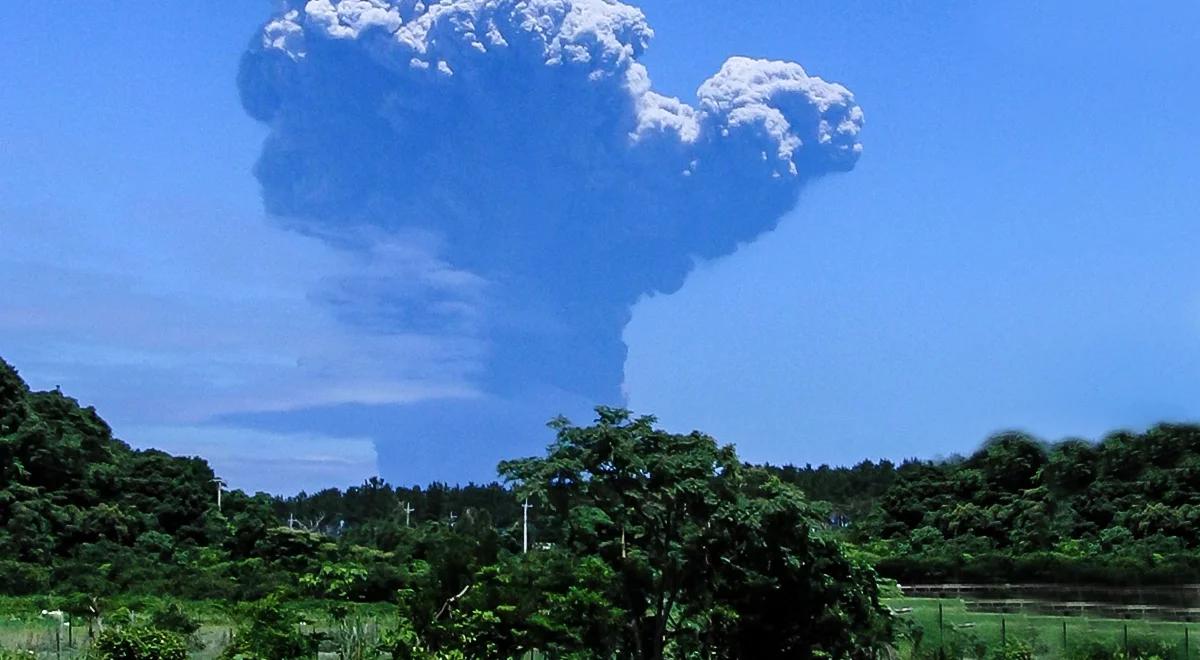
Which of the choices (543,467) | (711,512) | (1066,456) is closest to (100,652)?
(543,467)

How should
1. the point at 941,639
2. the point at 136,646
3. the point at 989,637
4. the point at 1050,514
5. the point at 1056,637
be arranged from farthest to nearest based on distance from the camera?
1. the point at 1050,514
2. the point at 989,637
3. the point at 1056,637
4. the point at 941,639
5. the point at 136,646

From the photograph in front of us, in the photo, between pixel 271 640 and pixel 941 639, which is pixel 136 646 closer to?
pixel 271 640

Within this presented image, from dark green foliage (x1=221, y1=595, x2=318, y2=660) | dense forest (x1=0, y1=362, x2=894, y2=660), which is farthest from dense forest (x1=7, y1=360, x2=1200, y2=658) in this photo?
dark green foliage (x1=221, y1=595, x2=318, y2=660)

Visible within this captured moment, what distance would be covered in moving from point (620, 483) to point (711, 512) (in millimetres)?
1257

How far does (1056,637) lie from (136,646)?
60.2ft

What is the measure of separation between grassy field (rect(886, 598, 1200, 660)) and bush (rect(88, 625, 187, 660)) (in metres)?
11.9

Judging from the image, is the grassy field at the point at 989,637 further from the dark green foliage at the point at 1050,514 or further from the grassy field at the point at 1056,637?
the dark green foliage at the point at 1050,514

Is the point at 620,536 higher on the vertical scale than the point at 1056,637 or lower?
higher

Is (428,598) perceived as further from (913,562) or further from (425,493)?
(425,493)

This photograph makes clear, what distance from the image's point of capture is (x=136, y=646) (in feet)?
62.7

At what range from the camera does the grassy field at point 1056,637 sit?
2638cm

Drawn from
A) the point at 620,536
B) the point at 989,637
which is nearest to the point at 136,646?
the point at 620,536

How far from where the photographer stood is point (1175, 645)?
89.1 ft

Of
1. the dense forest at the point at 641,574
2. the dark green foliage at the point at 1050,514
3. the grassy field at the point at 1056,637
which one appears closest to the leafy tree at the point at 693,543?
the dense forest at the point at 641,574
